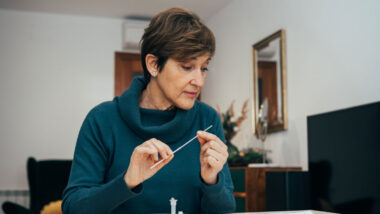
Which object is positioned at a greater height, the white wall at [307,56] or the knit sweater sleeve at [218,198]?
the white wall at [307,56]

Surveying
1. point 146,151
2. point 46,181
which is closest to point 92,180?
point 146,151

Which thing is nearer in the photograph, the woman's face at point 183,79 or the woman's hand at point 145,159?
the woman's hand at point 145,159

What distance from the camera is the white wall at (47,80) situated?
4.68 metres

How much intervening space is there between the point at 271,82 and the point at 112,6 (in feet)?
7.03

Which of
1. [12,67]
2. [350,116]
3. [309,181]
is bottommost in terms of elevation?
[309,181]

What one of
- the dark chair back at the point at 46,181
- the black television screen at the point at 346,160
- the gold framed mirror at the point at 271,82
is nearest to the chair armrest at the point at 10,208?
the dark chair back at the point at 46,181

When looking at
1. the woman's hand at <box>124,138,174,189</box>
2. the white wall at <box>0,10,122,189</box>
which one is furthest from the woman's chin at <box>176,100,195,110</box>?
the white wall at <box>0,10,122,189</box>

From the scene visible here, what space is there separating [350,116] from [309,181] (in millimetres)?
505

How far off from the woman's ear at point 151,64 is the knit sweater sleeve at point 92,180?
0.18 m

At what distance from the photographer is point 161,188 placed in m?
1.09

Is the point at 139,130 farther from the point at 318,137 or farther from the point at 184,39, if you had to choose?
the point at 318,137

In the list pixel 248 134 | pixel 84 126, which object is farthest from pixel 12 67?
pixel 84 126

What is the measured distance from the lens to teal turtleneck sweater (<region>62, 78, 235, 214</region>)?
3.37ft

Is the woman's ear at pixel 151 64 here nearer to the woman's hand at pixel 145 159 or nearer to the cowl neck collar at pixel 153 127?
the cowl neck collar at pixel 153 127
